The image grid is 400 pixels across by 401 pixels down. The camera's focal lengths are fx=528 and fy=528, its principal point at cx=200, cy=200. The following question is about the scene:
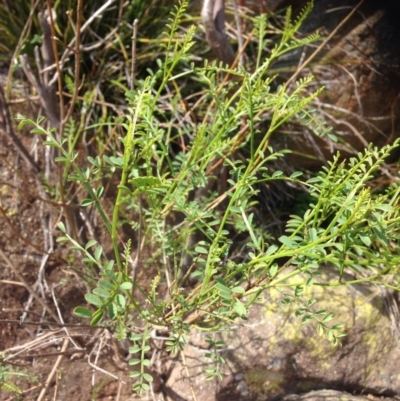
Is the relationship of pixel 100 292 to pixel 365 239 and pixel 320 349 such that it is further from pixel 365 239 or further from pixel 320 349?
pixel 320 349

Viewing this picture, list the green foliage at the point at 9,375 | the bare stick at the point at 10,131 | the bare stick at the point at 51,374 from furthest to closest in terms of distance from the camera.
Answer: the bare stick at the point at 10,131
the bare stick at the point at 51,374
the green foliage at the point at 9,375

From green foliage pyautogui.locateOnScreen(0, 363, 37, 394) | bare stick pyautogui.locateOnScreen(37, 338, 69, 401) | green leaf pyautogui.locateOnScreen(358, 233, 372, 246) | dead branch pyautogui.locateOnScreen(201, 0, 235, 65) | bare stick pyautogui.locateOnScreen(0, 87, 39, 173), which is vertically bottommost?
bare stick pyautogui.locateOnScreen(37, 338, 69, 401)

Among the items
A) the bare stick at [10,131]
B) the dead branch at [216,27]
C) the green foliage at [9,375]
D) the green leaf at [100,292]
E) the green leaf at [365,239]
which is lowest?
the green foliage at [9,375]

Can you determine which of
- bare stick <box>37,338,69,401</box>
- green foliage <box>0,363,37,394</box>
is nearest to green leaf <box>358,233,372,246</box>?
green foliage <box>0,363,37,394</box>

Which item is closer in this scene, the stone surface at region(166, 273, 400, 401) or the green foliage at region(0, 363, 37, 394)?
the green foliage at region(0, 363, 37, 394)

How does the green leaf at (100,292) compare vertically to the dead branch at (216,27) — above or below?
below

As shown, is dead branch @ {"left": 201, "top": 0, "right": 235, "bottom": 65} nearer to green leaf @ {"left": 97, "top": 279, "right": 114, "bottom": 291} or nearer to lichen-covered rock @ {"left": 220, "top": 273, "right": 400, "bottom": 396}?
lichen-covered rock @ {"left": 220, "top": 273, "right": 400, "bottom": 396}

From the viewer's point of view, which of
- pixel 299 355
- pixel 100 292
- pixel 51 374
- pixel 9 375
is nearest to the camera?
pixel 100 292

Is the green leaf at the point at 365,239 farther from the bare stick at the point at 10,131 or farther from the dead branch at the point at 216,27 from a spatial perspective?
the bare stick at the point at 10,131

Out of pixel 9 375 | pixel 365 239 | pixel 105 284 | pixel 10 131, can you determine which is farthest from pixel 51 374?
pixel 365 239

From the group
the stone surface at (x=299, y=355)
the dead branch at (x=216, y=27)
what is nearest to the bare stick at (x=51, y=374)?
the stone surface at (x=299, y=355)

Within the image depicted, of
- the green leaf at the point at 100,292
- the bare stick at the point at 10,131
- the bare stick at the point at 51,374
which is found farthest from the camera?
the bare stick at the point at 10,131

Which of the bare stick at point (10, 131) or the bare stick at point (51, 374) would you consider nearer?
the bare stick at point (51, 374)

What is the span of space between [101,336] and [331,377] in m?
0.67
